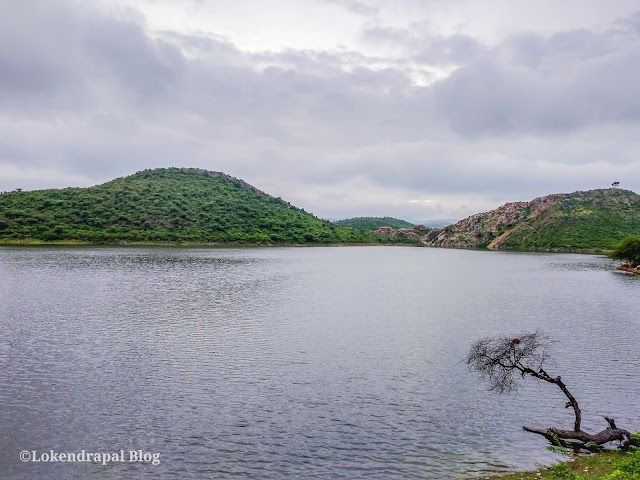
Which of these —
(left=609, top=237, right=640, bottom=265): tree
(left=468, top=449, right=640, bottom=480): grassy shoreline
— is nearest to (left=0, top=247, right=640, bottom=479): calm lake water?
(left=468, top=449, right=640, bottom=480): grassy shoreline

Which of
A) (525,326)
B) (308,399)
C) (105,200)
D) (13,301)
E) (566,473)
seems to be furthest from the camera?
(105,200)

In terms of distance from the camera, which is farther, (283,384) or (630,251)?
(630,251)

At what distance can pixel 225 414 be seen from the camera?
24266 mm

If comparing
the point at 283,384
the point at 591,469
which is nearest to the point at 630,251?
the point at 283,384

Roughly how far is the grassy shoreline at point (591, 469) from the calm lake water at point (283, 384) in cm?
121

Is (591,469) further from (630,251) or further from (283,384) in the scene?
(630,251)

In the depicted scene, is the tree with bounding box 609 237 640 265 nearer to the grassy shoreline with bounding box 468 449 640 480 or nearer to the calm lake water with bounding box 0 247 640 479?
the calm lake water with bounding box 0 247 640 479

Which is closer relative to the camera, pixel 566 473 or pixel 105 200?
pixel 566 473

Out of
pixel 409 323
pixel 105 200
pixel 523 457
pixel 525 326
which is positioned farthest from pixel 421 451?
pixel 105 200

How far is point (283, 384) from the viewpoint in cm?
2906

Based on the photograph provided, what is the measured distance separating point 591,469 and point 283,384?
16.7 m

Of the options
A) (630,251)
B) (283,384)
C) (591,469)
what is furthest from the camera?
(630,251)

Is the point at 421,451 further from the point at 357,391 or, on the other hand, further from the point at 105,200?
the point at 105,200

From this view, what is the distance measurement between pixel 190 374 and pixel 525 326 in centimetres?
3477
